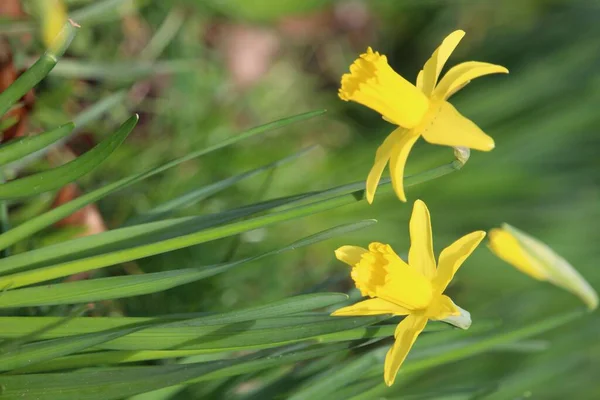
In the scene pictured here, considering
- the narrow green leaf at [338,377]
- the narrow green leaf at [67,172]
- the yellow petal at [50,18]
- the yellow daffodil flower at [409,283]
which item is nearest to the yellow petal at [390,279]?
the yellow daffodil flower at [409,283]

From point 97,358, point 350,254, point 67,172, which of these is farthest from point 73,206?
point 350,254

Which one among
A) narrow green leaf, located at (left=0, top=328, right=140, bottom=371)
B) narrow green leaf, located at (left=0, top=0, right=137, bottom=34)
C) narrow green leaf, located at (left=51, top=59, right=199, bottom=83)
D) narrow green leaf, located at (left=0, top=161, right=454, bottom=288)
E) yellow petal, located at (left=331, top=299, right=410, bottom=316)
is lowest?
yellow petal, located at (left=331, top=299, right=410, bottom=316)

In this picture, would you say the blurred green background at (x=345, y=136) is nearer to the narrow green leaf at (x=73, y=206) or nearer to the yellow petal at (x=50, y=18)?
the yellow petal at (x=50, y=18)

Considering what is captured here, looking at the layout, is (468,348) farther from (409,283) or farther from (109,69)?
(109,69)

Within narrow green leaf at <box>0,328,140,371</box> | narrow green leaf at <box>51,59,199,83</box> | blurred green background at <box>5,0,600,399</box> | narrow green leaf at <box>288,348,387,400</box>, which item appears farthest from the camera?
blurred green background at <box>5,0,600,399</box>

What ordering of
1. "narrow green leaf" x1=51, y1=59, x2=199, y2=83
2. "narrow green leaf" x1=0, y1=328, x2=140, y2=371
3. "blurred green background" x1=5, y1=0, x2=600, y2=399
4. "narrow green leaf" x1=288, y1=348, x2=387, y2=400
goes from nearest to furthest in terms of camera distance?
"narrow green leaf" x1=0, y1=328, x2=140, y2=371, "narrow green leaf" x1=288, y1=348, x2=387, y2=400, "narrow green leaf" x1=51, y1=59, x2=199, y2=83, "blurred green background" x1=5, y1=0, x2=600, y2=399

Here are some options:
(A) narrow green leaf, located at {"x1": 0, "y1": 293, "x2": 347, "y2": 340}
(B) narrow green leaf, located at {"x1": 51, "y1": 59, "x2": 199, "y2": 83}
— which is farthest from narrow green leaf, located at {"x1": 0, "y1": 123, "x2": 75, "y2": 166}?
(B) narrow green leaf, located at {"x1": 51, "y1": 59, "x2": 199, "y2": 83}

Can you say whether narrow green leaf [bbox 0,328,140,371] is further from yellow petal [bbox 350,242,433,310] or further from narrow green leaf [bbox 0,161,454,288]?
yellow petal [bbox 350,242,433,310]
